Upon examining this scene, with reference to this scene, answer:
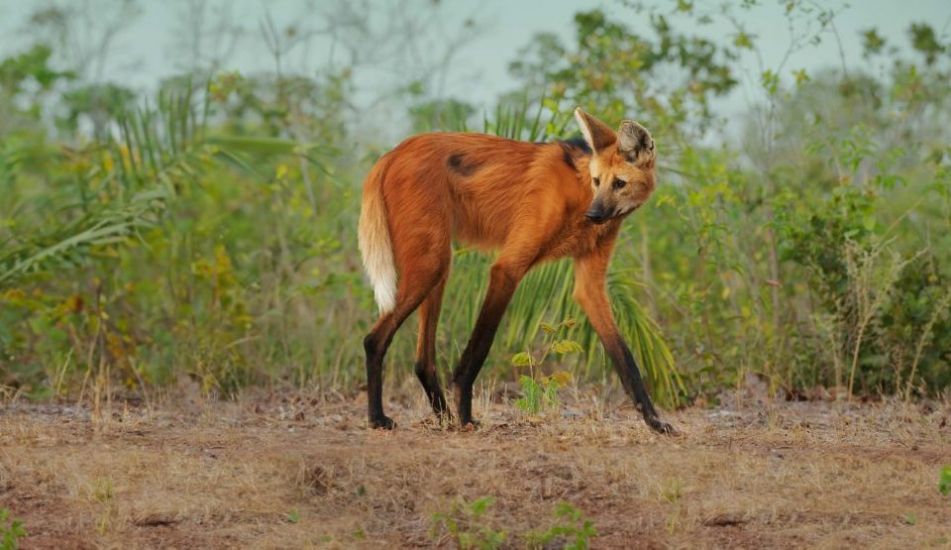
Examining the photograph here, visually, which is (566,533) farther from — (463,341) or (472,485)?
(463,341)

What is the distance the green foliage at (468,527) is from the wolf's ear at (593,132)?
178 centimetres

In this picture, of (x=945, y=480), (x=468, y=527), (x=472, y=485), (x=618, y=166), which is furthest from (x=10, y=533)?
(x=945, y=480)

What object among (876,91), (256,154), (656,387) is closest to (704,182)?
(656,387)

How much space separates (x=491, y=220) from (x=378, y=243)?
1.70ft

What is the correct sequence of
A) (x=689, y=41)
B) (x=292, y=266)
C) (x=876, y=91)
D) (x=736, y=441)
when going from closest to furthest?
(x=736, y=441), (x=292, y=266), (x=689, y=41), (x=876, y=91)

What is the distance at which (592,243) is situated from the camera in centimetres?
555

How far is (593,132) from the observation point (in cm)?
536

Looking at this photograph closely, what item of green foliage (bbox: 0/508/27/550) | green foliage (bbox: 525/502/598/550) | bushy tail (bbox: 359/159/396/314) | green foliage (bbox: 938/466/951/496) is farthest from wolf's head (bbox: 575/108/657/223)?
green foliage (bbox: 0/508/27/550)

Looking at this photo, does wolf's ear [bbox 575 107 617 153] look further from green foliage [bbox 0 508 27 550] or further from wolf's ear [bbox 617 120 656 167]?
green foliage [bbox 0 508 27 550]

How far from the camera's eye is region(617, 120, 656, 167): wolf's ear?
5.25 metres

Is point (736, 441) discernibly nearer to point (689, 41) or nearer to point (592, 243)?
point (592, 243)

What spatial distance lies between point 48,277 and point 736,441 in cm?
395

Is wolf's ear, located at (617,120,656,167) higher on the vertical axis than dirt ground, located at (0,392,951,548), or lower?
higher

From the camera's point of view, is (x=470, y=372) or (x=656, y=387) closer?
(x=470, y=372)
